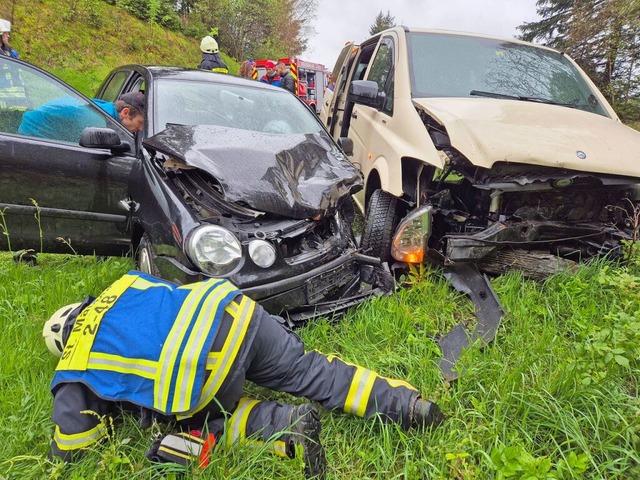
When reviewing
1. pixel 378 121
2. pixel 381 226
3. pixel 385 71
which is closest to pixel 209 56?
pixel 385 71

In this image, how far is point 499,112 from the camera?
2.88 metres

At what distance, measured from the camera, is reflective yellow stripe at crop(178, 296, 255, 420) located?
4.94ft

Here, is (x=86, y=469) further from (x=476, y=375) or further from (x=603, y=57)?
(x=603, y=57)

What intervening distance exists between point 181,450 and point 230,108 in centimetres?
248

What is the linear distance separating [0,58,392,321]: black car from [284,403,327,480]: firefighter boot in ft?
2.28

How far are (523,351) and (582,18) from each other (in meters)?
12.5

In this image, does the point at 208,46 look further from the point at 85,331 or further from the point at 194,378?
the point at 194,378

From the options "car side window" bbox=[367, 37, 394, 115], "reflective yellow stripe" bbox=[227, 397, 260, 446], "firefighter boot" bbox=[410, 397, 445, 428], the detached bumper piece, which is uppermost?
"car side window" bbox=[367, 37, 394, 115]

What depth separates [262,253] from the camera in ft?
7.16

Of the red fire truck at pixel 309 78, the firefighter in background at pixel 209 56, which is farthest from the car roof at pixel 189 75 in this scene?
the red fire truck at pixel 309 78

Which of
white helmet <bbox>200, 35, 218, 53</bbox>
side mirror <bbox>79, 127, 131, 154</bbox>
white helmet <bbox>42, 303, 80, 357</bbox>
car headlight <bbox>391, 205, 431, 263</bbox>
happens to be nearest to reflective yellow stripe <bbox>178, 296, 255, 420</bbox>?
white helmet <bbox>42, 303, 80, 357</bbox>

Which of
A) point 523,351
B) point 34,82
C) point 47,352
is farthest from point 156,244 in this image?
point 523,351

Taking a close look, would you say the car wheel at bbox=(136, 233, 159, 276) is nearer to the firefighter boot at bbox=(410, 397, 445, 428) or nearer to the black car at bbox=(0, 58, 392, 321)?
the black car at bbox=(0, 58, 392, 321)

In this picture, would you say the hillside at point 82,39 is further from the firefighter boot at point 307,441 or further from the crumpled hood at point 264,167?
the firefighter boot at point 307,441
